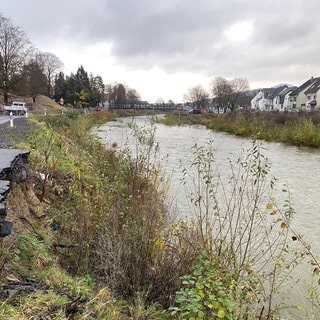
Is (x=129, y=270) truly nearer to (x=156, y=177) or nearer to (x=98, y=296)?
Answer: (x=98, y=296)

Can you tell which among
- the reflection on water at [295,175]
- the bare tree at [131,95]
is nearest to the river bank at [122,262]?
the reflection on water at [295,175]

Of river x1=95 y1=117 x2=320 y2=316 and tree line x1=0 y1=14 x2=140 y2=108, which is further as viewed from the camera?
tree line x1=0 y1=14 x2=140 y2=108

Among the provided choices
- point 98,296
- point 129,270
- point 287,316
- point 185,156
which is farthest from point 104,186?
point 185,156

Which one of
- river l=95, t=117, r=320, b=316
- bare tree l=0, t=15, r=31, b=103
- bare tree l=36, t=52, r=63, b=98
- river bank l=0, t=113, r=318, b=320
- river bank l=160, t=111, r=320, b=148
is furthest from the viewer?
bare tree l=36, t=52, r=63, b=98

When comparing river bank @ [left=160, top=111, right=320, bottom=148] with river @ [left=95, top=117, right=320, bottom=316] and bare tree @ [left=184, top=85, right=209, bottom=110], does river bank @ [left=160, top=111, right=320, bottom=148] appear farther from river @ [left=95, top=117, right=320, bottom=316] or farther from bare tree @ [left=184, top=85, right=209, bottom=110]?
bare tree @ [left=184, top=85, right=209, bottom=110]

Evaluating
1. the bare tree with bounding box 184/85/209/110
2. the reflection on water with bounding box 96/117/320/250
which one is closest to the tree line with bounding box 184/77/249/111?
the bare tree with bounding box 184/85/209/110

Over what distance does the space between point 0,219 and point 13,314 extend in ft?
2.87

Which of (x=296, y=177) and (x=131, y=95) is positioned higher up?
(x=131, y=95)

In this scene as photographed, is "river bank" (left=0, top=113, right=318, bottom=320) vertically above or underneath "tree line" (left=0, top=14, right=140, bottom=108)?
underneath

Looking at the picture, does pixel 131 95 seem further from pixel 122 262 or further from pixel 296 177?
pixel 122 262

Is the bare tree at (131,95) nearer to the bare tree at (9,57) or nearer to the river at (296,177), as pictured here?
the bare tree at (9,57)

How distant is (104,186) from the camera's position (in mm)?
5863

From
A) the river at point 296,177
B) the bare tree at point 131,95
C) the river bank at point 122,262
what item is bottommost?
the river at point 296,177

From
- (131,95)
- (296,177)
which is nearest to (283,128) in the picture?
(296,177)
